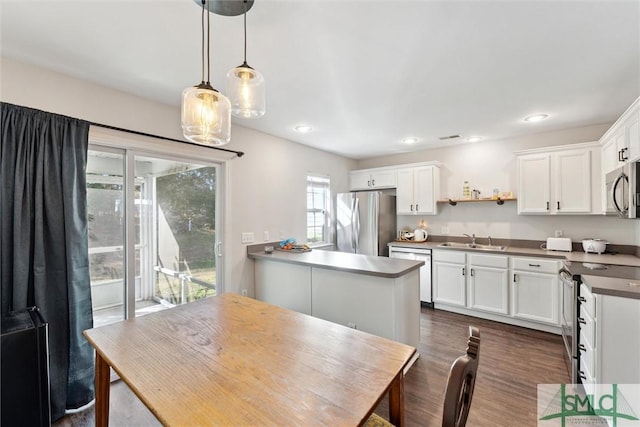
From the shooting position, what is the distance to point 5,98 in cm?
178

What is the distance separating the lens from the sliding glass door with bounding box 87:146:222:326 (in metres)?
2.29

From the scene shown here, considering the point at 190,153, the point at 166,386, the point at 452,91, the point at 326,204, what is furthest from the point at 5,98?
the point at 326,204

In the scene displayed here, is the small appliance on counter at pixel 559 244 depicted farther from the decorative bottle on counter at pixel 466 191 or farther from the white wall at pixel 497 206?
the decorative bottle on counter at pixel 466 191

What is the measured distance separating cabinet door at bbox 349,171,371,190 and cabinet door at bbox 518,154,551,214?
7.15ft

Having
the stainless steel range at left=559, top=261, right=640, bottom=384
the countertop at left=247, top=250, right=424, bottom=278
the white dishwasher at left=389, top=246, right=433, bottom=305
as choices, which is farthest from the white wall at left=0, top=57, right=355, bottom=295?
the stainless steel range at left=559, top=261, right=640, bottom=384

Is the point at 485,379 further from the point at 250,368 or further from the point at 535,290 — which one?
the point at 250,368

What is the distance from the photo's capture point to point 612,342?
1696 mm

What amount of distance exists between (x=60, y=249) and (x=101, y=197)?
0.53 meters

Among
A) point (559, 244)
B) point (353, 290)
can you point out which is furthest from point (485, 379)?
point (559, 244)

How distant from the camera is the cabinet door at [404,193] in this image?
4.37m

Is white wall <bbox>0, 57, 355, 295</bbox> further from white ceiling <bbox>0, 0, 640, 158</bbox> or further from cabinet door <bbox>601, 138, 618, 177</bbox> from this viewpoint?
cabinet door <bbox>601, 138, 618, 177</bbox>

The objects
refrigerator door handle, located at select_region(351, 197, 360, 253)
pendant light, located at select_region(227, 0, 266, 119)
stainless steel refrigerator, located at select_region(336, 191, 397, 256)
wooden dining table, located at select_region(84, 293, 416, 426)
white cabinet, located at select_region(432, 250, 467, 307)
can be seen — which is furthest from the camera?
refrigerator door handle, located at select_region(351, 197, 360, 253)

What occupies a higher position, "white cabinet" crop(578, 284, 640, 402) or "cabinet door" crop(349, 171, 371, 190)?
"cabinet door" crop(349, 171, 371, 190)

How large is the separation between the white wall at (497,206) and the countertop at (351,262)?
2022mm
